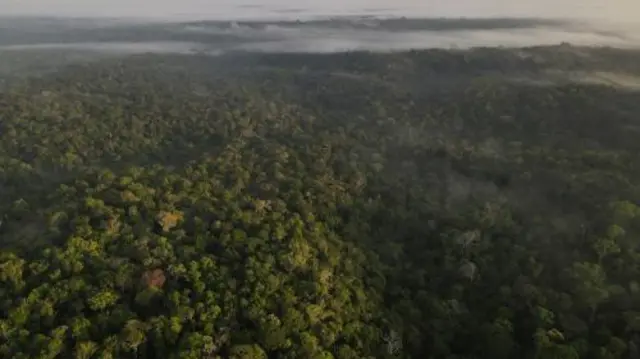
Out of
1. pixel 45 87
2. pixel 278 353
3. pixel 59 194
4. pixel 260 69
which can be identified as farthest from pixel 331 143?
pixel 260 69

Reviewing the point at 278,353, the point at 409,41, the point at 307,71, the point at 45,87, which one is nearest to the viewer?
the point at 278,353

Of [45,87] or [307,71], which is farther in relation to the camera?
[307,71]

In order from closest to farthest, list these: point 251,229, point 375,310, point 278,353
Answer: point 278,353 < point 375,310 < point 251,229

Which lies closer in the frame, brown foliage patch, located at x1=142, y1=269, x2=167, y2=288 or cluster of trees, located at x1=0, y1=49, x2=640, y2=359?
cluster of trees, located at x1=0, y1=49, x2=640, y2=359

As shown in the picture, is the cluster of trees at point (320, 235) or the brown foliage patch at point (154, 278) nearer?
the cluster of trees at point (320, 235)

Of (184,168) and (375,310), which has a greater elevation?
(184,168)

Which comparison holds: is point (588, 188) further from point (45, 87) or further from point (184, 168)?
point (45, 87)

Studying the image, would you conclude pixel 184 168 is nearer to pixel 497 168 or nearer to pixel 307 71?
pixel 497 168
